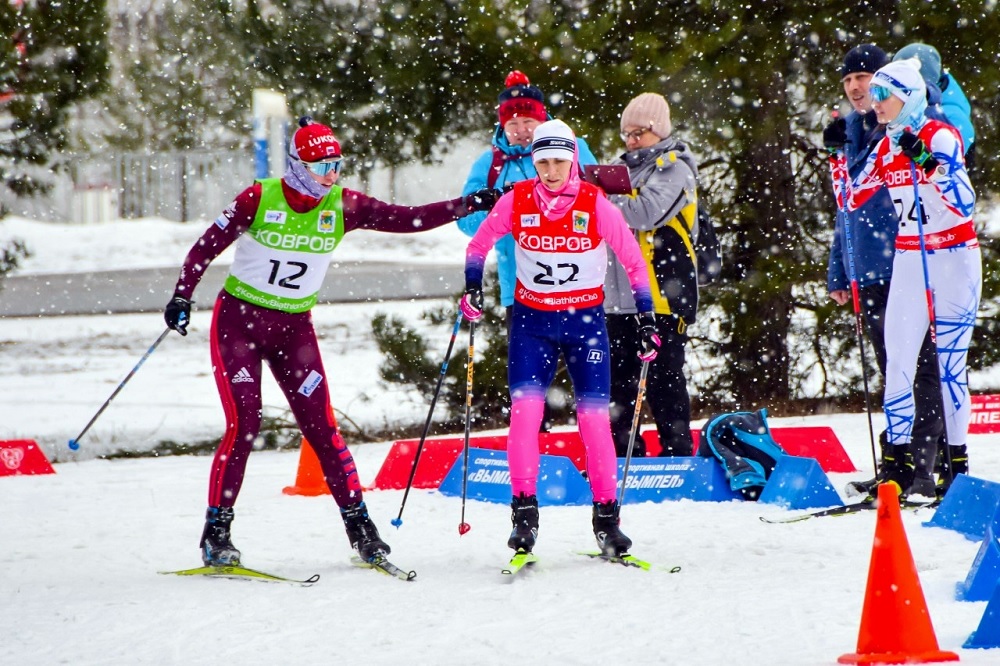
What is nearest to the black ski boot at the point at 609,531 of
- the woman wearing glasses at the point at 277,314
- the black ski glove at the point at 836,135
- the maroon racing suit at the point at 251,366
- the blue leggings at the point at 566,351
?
the blue leggings at the point at 566,351

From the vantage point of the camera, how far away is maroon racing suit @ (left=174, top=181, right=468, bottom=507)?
4680 millimetres

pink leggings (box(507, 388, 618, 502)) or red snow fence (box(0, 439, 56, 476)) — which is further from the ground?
pink leggings (box(507, 388, 618, 502))

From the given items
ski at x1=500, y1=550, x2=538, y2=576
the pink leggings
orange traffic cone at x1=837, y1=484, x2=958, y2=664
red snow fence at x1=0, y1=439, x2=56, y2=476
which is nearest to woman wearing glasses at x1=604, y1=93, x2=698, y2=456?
the pink leggings

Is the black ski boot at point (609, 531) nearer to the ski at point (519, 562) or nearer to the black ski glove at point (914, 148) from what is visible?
the ski at point (519, 562)

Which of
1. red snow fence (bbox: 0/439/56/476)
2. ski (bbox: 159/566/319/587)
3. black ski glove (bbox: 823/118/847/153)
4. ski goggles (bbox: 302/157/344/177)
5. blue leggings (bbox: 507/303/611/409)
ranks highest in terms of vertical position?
black ski glove (bbox: 823/118/847/153)

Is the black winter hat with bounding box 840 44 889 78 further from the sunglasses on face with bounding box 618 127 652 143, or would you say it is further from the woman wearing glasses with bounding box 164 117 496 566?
the woman wearing glasses with bounding box 164 117 496 566

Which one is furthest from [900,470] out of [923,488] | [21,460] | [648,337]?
[21,460]

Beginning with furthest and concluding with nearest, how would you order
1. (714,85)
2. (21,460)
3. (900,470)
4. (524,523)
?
(714,85)
(21,460)
(900,470)
(524,523)

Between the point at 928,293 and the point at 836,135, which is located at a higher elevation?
the point at 836,135

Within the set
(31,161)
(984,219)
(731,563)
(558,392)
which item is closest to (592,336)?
(731,563)

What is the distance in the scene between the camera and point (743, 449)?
6.10 m

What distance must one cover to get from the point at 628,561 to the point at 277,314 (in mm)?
1787

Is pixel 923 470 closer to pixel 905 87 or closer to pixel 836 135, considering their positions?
pixel 836 135

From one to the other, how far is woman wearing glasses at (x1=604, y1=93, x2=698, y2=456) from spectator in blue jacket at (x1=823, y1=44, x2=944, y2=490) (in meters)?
0.83
